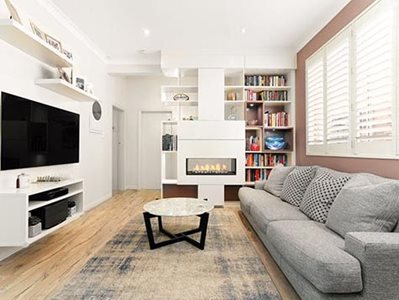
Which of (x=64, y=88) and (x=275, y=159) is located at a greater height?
(x=64, y=88)

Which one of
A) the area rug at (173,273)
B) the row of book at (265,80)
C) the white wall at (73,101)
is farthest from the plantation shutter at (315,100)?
the white wall at (73,101)

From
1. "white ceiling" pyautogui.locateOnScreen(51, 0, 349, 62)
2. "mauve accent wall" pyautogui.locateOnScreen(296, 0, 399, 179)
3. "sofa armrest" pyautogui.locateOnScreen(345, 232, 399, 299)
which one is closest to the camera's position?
"sofa armrest" pyautogui.locateOnScreen(345, 232, 399, 299)

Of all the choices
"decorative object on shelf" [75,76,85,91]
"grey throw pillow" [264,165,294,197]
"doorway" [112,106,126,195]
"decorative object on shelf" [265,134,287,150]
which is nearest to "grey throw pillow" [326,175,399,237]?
"grey throw pillow" [264,165,294,197]

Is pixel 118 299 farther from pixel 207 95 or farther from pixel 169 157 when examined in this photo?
pixel 169 157

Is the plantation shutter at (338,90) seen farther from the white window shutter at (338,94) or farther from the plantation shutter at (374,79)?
the plantation shutter at (374,79)

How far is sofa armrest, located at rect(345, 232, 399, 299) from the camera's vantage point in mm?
1429

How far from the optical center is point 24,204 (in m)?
2.22

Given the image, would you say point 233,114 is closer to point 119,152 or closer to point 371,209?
point 119,152

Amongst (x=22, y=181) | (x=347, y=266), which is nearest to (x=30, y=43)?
(x=22, y=181)

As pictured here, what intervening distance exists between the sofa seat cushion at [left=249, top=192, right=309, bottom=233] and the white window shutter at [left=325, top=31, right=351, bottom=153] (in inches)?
37.9

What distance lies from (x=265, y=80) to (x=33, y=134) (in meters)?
3.92

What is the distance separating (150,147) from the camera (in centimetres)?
666

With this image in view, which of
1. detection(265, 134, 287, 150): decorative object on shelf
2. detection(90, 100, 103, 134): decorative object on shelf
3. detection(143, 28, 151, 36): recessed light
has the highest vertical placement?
detection(143, 28, 151, 36): recessed light

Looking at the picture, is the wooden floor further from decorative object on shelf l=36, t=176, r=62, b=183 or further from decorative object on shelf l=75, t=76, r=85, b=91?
decorative object on shelf l=75, t=76, r=85, b=91
